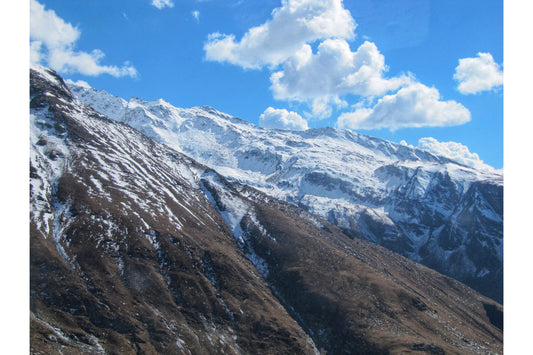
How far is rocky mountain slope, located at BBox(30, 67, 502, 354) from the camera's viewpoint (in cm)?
A: 8400

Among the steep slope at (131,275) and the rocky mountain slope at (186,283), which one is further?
the rocky mountain slope at (186,283)

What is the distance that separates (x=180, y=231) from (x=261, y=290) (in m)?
37.8

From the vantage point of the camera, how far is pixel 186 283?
352 feet

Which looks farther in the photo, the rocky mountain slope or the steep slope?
the rocky mountain slope

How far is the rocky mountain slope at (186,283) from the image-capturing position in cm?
8400

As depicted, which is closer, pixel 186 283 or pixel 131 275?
pixel 131 275

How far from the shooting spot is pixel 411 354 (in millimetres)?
92812

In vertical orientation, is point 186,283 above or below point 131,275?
above

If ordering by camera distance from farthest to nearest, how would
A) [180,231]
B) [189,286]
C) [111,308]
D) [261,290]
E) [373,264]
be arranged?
[373,264] < [180,231] < [261,290] < [189,286] < [111,308]

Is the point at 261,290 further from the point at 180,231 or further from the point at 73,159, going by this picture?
the point at 73,159

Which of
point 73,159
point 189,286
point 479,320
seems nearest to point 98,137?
point 73,159

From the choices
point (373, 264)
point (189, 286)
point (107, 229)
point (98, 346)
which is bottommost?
point (98, 346)
